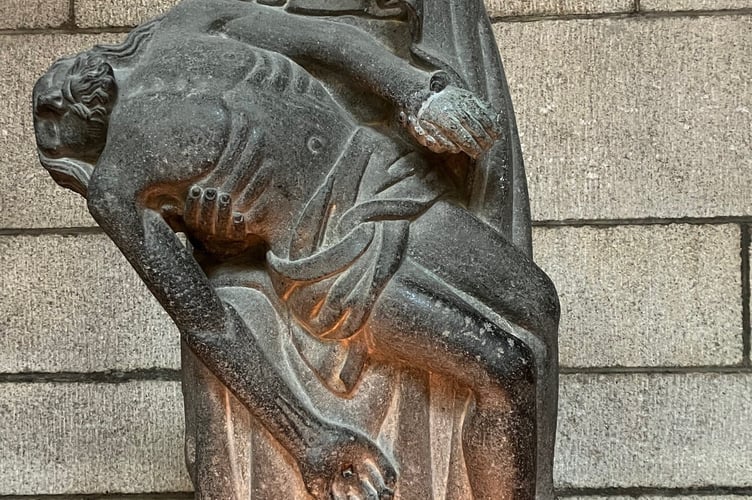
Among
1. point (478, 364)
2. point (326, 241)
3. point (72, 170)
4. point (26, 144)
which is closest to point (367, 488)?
point (478, 364)

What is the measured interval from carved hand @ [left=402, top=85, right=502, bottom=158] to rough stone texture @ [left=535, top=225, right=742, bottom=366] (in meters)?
0.94

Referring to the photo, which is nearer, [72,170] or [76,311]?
[72,170]

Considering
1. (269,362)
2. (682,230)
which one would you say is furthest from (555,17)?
(269,362)

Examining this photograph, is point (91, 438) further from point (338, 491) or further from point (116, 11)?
point (338, 491)

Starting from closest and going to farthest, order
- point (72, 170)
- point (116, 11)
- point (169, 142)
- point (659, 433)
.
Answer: point (169, 142) < point (72, 170) < point (659, 433) < point (116, 11)

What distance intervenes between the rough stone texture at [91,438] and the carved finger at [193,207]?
96 centimetres

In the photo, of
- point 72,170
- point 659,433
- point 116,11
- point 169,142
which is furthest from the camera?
point 116,11

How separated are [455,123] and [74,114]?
56 cm

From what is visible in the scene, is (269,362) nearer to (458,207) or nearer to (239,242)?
(239,242)

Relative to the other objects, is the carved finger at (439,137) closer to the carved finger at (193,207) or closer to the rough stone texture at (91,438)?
the carved finger at (193,207)

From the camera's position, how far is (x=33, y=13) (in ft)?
8.63

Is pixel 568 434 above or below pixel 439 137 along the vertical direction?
below

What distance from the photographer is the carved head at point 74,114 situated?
1.67 meters

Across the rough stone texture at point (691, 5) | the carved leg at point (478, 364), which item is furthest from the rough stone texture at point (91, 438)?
the rough stone texture at point (691, 5)
